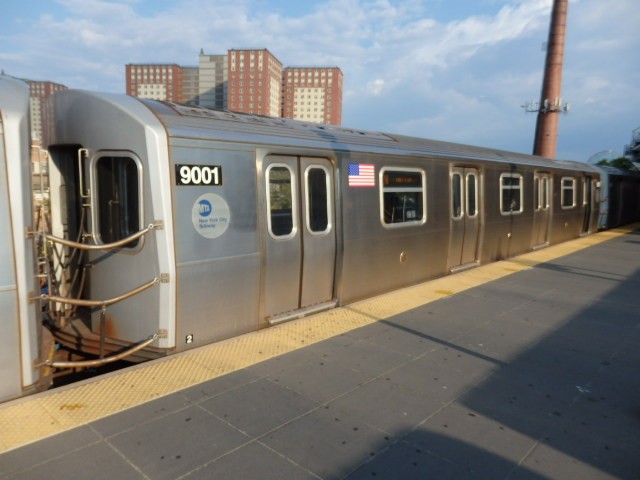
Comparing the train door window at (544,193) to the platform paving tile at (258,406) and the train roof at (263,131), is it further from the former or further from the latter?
the platform paving tile at (258,406)

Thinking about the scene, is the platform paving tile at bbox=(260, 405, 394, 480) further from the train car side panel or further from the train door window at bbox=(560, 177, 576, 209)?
the train door window at bbox=(560, 177, 576, 209)

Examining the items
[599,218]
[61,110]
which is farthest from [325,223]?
[599,218]

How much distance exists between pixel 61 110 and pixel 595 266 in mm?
10128

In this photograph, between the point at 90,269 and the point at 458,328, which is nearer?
the point at 90,269

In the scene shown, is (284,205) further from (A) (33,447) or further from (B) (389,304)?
(A) (33,447)

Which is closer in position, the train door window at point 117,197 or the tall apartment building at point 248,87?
the train door window at point 117,197

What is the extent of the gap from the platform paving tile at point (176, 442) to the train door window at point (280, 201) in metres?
2.28

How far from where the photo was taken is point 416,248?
7.48m

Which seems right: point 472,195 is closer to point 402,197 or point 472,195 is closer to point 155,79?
point 402,197

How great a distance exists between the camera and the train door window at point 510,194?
398 inches

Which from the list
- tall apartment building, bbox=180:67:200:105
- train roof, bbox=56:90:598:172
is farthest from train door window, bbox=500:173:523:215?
tall apartment building, bbox=180:67:200:105

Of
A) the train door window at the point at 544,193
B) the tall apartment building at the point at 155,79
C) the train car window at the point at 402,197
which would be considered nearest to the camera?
the train car window at the point at 402,197

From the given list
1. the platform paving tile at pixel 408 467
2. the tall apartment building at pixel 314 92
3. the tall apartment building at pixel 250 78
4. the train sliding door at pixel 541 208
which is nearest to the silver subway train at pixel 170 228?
the platform paving tile at pixel 408 467

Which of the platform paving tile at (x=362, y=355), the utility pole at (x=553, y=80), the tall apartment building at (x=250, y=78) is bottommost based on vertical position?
the platform paving tile at (x=362, y=355)
